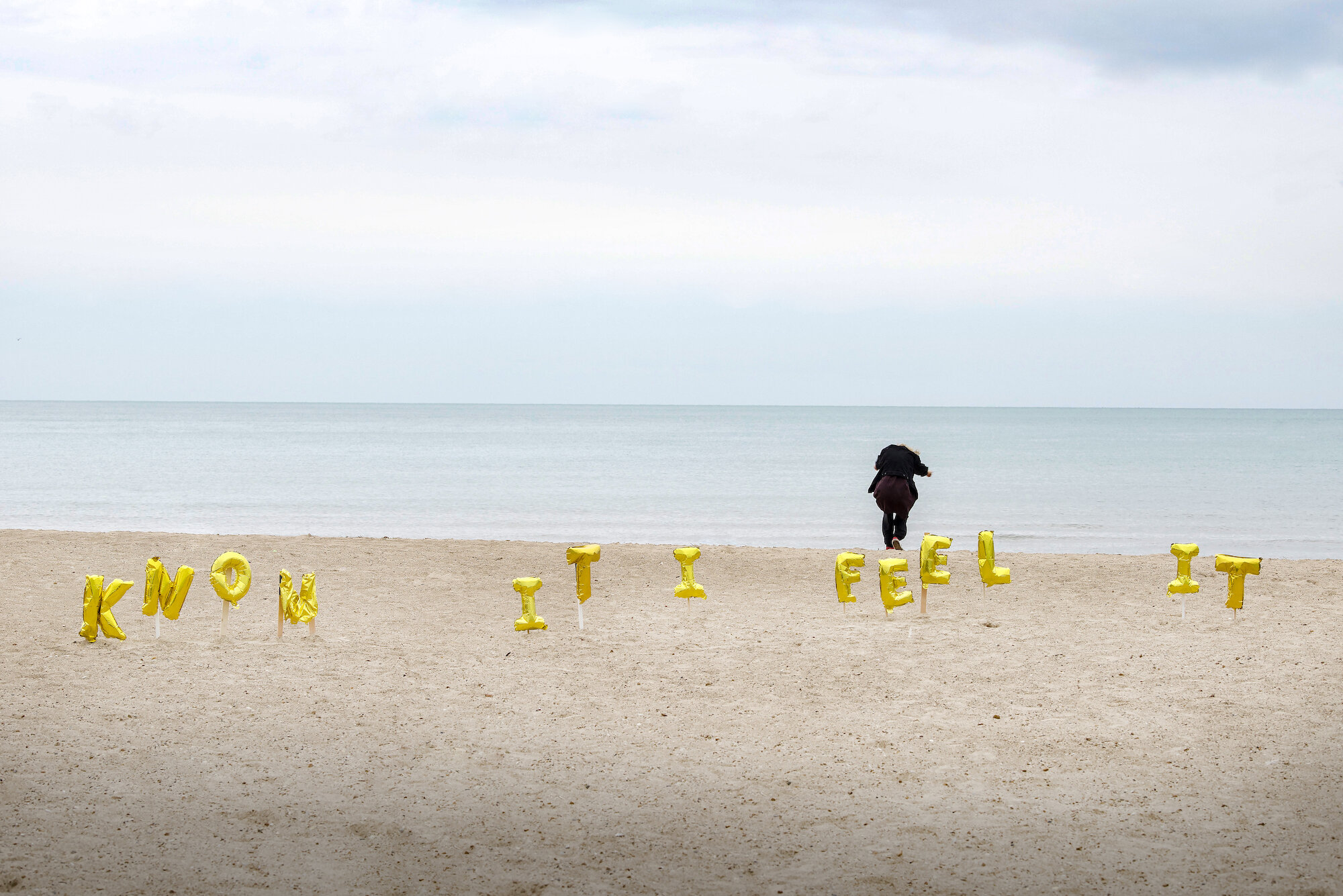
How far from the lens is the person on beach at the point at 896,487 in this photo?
15531mm

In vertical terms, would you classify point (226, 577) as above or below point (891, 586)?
above

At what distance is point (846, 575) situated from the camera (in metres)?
11.6

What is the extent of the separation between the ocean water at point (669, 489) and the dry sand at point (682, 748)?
1219cm

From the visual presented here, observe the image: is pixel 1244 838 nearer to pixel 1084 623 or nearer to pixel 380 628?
pixel 1084 623

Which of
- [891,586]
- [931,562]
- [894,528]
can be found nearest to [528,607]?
[891,586]

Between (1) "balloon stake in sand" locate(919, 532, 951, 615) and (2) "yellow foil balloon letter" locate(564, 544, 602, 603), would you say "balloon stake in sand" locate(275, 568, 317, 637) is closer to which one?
(2) "yellow foil balloon letter" locate(564, 544, 602, 603)

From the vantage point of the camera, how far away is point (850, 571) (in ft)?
38.6

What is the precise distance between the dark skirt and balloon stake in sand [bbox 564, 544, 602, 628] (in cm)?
572

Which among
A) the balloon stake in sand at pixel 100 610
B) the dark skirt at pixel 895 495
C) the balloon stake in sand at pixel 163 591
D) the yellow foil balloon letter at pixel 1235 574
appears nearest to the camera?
the balloon stake in sand at pixel 100 610

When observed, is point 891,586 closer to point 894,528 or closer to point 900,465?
point 900,465

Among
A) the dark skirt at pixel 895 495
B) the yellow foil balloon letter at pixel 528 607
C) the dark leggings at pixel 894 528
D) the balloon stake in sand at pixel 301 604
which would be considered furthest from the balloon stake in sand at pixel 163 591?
the dark leggings at pixel 894 528

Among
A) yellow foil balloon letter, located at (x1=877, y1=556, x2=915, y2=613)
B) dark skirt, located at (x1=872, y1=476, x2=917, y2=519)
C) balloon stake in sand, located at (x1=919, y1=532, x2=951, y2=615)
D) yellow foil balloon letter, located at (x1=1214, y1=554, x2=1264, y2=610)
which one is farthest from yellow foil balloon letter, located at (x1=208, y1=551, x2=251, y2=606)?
yellow foil balloon letter, located at (x1=1214, y1=554, x2=1264, y2=610)

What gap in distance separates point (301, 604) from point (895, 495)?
8111 mm

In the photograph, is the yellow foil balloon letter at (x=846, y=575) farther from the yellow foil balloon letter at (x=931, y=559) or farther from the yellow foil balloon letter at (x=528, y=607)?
the yellow foil balloon letter at (x=528, y=607)
